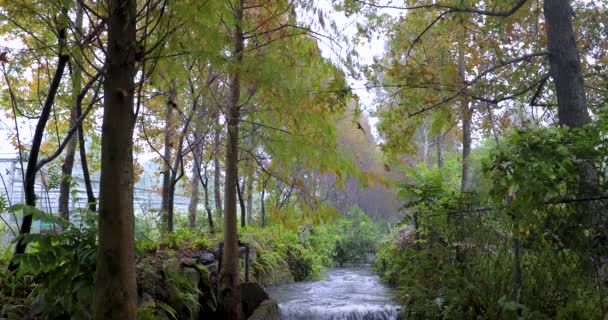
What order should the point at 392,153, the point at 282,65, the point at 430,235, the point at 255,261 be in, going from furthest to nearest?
the point at 255,261 < the point at 392,153 < the point at 430,235 < the point at 282,65

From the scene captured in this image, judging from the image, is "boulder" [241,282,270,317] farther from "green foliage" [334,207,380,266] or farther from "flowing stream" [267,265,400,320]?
"green foliage" [334,207,380,266]

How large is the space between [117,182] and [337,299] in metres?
7.32

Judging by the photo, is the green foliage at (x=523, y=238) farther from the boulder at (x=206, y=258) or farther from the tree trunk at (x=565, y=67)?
the boulder at (x=206, y=258)

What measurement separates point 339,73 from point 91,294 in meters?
2.98

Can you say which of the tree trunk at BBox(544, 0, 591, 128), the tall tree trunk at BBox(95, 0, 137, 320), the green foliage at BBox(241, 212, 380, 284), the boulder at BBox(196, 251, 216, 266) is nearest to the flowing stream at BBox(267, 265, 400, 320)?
the green foliage at BBox(241, 212, 380, 284)

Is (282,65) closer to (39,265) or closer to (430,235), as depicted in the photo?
(39,265)

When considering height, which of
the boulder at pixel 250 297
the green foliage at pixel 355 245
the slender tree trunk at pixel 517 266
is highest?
the slender tree trunk at pixel 517 266

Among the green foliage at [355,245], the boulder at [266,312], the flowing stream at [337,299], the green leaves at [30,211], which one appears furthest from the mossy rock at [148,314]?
the green foliage at [355,245]

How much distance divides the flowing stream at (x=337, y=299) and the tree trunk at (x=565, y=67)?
3914 mm

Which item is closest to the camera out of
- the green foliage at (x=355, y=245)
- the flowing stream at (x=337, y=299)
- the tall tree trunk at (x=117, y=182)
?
the tall tree trunk at (x=117, y=182)

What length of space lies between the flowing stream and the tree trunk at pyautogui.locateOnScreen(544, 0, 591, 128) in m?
3.91

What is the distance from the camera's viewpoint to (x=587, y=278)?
3762 millimetres

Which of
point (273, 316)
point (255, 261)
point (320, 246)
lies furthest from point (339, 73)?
point (320, 246)

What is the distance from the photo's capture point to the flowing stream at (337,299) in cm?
738
